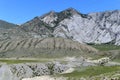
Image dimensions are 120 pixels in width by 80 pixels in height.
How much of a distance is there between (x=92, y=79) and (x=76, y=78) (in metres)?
7.10

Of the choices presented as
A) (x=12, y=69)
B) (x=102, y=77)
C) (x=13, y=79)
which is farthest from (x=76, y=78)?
(x=12, y=69)

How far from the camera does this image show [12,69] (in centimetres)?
10019

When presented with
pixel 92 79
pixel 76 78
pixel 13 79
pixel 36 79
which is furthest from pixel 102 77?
pixel 13 79

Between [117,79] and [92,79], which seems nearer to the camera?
[117,79]

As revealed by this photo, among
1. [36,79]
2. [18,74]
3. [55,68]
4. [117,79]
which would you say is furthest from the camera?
[55,68]

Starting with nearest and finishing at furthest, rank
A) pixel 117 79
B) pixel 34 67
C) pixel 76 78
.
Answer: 1. pixel 117 79
2. pixel 76 78
3. pixel 34 67

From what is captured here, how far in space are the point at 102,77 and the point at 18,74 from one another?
39.6 meters

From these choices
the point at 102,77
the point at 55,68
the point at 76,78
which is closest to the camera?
the point at 102,77

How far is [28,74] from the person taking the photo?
10169 cm

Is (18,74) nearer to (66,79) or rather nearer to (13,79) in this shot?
(13,79)

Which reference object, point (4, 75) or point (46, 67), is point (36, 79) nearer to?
point (4, 75)

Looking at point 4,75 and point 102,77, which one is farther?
point 4,75

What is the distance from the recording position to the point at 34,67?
110188mm

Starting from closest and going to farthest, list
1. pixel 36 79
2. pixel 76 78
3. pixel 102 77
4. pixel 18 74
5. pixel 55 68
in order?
pixel 102 77, pixel 76 78, pixel 36 79, pixel 18 74, pixel 55 68
